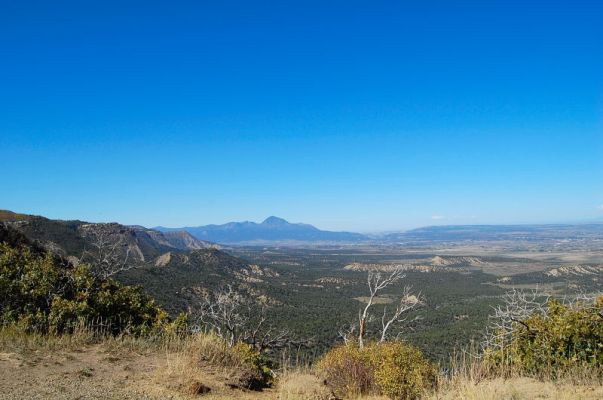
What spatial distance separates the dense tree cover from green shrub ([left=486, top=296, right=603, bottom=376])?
33.2 feet

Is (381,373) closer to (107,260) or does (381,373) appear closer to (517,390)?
(517,390)

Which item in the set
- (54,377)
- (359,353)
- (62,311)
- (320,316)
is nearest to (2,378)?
(54,377)

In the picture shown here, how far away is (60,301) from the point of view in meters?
12.9

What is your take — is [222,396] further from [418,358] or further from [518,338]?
[518,338]

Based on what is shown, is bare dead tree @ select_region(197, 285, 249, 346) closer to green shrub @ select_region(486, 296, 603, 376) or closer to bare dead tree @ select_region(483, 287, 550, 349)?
bare dead tree @ select_region(483, 287, 550, 349)

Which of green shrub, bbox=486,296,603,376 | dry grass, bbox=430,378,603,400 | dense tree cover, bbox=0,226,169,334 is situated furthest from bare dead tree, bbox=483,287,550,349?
dense tree cover, bbox=0,226,169,334

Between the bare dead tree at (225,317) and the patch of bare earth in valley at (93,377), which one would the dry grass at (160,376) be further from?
the bare dead tree at (225,317)

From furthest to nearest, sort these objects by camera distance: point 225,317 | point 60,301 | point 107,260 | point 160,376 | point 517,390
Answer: point 225,317, point 107,260, point 60,301, point 160,376, point 517,390

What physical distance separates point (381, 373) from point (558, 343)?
3.83 meters

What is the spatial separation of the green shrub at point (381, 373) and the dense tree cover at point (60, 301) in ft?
20.3

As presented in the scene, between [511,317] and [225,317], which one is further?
[225,317]

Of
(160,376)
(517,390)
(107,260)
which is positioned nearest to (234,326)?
(107,260)

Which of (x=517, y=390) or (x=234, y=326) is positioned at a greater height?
(x=517, y=390)


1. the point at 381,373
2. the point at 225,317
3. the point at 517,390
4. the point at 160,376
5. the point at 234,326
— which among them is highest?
the point at 160,376
